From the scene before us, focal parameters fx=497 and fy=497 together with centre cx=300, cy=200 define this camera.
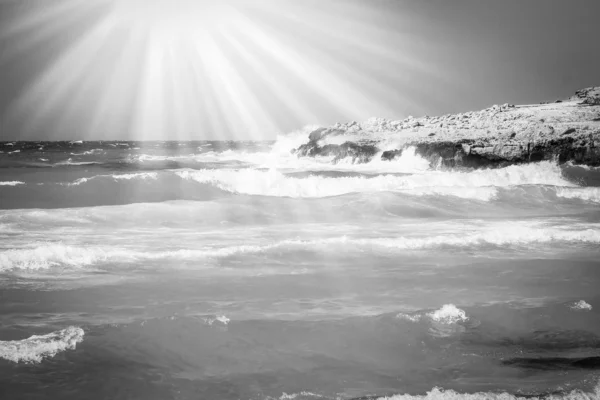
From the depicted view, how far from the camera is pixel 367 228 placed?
47.9 ft

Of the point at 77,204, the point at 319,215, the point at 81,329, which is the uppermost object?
the point at 81,329

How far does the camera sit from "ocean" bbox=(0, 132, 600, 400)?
4.95 metres

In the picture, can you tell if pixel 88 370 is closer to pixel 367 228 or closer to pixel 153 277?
pixel 153 277

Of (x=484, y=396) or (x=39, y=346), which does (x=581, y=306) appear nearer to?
(x=484, y=396)

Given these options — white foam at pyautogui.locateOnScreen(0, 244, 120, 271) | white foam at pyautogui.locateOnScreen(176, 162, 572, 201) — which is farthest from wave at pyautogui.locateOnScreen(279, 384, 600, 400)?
white foam at pyautogui.locateOnScreen(176, 162, 572, 201)

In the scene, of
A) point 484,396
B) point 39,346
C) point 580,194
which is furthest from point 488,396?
point 580,194

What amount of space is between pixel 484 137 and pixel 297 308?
95.8ft

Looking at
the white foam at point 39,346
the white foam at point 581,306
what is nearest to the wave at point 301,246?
the white foam at point 39,346

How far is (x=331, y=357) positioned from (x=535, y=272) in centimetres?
538

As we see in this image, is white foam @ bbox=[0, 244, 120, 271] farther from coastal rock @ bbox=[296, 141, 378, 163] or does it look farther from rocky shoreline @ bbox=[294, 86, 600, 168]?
coastal rock @ bbox=[296, 141, 378, 163]

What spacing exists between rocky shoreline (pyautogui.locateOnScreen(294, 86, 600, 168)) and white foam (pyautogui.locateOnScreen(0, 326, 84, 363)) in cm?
2971

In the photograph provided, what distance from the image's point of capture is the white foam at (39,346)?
5.25m

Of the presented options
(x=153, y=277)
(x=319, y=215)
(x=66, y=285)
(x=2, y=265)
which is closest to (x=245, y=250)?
(x=153, y=277)

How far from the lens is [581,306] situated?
7.16 m
